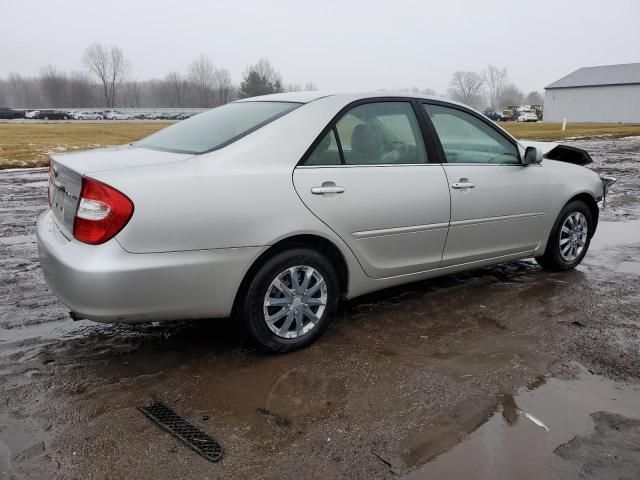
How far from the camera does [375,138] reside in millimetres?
3842

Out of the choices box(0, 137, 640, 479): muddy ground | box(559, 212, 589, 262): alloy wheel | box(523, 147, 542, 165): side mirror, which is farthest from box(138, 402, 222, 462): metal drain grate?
box(559, 212, 589, 262): alloy wheel

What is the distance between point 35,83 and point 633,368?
493ft

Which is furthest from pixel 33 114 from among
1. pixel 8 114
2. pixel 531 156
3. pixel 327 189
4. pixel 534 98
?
pixel 534 98

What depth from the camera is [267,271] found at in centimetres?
326

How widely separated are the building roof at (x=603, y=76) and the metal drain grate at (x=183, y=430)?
70081mm

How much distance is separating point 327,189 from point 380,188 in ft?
1.44

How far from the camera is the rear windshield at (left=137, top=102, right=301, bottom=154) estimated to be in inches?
135

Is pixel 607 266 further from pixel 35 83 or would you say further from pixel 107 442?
pixel 35 83

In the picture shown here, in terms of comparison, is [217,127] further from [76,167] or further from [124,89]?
[124,89]

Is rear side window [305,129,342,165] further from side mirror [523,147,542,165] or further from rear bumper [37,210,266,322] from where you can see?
side mirror [523,147,542,165]

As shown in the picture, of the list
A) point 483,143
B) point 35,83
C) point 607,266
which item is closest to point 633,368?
point 483,143

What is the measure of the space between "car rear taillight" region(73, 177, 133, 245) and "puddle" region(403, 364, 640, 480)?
6.13 ft

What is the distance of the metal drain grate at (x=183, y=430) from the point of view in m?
2.48

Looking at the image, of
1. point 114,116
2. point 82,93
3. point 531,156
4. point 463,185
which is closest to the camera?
point 463,185
